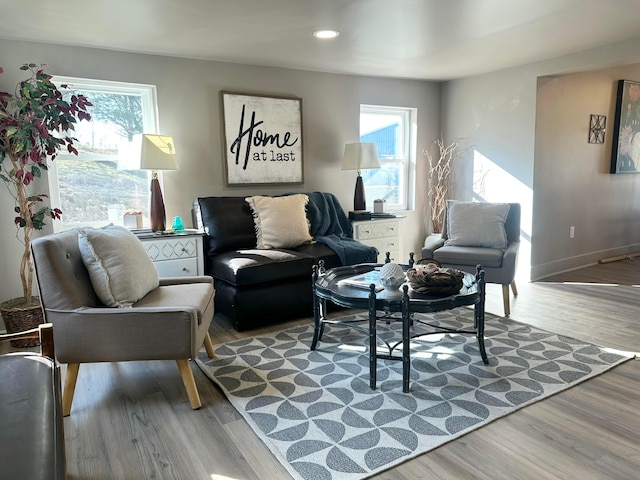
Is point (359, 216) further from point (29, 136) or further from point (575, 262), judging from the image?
point (29, 136)

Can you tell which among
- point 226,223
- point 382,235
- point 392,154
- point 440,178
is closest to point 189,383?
point 226,223

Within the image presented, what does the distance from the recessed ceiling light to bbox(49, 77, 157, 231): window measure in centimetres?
148

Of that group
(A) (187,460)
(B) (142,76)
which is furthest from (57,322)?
(B) (142,76)

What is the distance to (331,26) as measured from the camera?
Result: 305cm

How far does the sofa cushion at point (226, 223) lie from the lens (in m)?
3.65

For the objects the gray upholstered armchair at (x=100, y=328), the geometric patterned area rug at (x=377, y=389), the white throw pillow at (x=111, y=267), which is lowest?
the geometric patterned area rug at (x=377, y=389)

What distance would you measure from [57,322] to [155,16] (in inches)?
74.5

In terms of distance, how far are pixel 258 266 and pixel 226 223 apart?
0.68 meters

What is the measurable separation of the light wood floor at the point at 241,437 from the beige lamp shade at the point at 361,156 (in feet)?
8.39

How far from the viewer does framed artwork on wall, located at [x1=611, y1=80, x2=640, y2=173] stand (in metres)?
5.16

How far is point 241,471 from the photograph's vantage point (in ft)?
5.62

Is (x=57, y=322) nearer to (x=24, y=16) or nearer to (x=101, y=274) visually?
(x=101, y=274)

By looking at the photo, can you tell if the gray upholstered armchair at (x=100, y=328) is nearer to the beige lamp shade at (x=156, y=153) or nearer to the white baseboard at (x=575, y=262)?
the beige lamp shade at (x=156, y=153)

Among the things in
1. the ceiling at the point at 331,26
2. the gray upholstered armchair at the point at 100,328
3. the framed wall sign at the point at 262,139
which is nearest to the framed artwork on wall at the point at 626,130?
the ceiling at the point at 331,26
